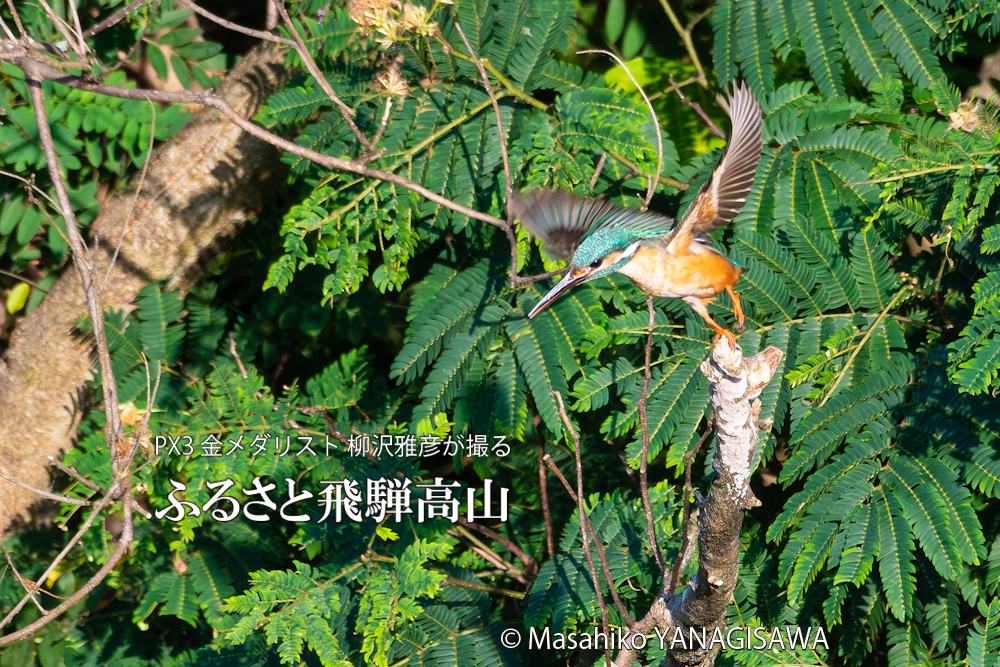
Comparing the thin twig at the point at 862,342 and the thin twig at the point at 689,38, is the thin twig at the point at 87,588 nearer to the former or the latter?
the thin twig at the point at 862,342

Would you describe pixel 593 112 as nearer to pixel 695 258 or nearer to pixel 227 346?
pixel 695 258

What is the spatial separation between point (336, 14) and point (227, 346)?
4.11ft

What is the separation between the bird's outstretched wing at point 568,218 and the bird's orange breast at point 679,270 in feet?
0.92

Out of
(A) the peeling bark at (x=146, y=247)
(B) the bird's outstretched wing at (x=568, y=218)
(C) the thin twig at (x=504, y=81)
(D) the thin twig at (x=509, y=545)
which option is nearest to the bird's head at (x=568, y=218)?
(B) the bird's outstretched wing at (x=568, y=218)

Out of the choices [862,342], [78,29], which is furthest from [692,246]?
[78,29]

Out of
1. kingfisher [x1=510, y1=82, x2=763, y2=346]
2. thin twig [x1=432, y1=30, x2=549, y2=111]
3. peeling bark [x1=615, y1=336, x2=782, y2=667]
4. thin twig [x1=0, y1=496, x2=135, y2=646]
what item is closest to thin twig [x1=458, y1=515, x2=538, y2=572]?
peeling bark [x1=615, y1=336, x2=782, y2=667]

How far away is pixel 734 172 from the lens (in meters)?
1.73

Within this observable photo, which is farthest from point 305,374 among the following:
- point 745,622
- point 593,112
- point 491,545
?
point 745,622

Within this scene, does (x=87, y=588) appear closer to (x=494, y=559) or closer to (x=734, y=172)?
(x=494, y=559)

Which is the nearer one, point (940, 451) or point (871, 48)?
point (940, 451)

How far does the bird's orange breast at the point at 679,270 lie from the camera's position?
1686 millimetres

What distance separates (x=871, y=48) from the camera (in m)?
2.33

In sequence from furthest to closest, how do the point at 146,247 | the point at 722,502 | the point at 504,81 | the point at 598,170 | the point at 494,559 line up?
1. the point at 146,247
2. the point at 494,559
3. the point at 504,81
4. the point at 598,170
5. the point at 722,502

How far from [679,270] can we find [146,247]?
7.13 ft
